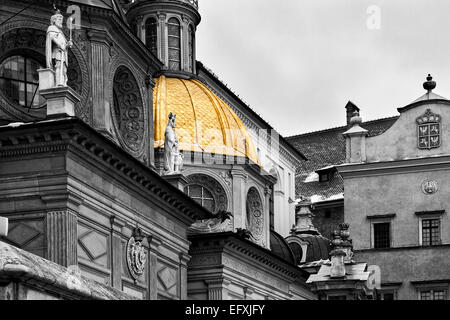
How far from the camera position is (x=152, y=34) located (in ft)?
196

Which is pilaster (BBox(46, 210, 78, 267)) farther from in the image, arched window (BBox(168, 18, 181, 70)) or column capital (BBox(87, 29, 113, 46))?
arched window (BBox(168, 18, 181, 70))

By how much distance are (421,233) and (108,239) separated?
2876 centimetres

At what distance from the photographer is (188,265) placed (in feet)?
157

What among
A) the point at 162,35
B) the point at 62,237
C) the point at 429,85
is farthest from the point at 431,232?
the point at 62,237

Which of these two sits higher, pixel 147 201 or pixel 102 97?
pixel 102 97

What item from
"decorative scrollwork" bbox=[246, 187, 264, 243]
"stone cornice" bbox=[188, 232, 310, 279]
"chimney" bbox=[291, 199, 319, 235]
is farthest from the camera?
"chimney" bbox=[291, 199, 319, 235]

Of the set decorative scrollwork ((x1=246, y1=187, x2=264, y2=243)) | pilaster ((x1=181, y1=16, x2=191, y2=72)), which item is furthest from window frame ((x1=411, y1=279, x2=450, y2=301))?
pilaster ((x1=181, y1=16, x2=191, y2=72))

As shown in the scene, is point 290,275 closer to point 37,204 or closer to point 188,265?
point 188,265

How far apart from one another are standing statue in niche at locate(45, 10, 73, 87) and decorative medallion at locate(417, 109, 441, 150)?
3177cm

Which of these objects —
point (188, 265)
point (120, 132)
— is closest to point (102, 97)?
point (120, 132)

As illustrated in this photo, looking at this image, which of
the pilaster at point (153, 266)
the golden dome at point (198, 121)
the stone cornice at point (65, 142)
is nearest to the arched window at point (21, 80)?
the stone cornice at point (65, 142)

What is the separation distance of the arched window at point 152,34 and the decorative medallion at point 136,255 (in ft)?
74.0

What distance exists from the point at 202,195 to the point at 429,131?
14.4m

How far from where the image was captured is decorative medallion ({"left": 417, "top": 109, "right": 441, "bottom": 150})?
62.0m
